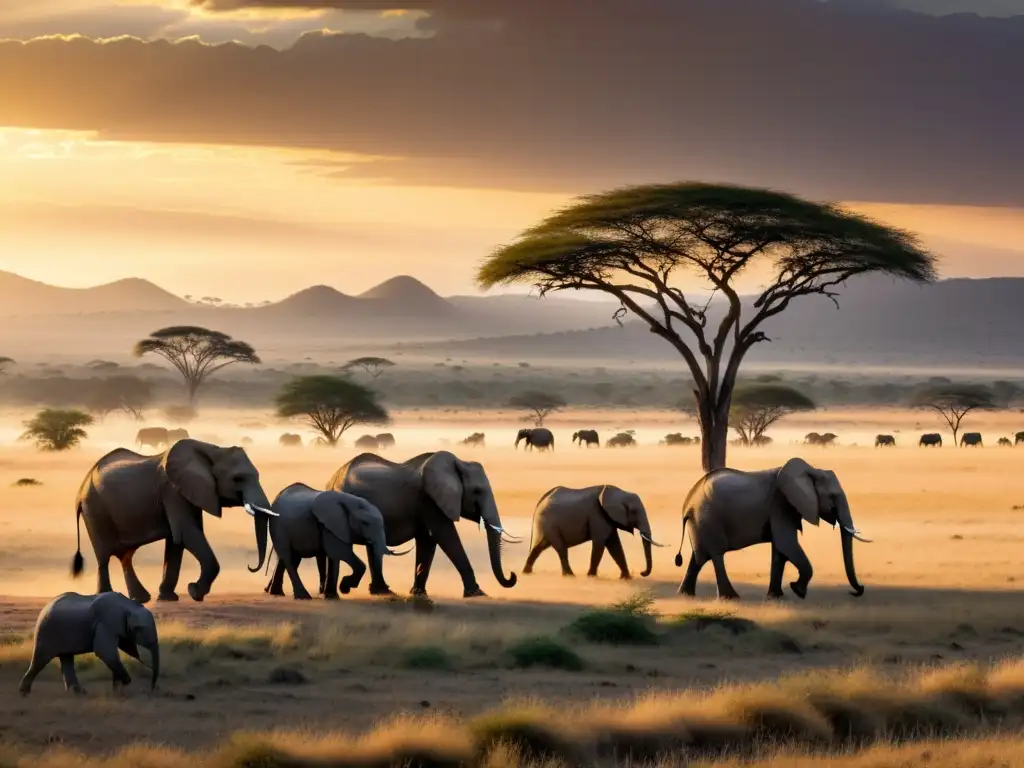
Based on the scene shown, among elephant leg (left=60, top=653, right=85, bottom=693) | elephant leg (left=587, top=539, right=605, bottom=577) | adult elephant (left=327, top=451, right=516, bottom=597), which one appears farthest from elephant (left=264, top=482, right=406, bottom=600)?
elephant leg (left=60, top=653, right=85, bottom=693)

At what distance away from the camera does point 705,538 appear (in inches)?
1065

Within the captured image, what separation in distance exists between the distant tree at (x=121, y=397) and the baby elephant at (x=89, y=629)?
304 ft

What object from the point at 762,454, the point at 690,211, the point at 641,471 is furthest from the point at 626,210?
the point at 762,454

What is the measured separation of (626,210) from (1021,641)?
22123mm

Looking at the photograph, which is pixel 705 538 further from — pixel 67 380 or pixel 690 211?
pixel 67 380

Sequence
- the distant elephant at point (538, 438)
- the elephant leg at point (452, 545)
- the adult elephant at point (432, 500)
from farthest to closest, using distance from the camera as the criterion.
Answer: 1. the distant elephant at point (538, 438)
2. the elephant leg at point (452, 545)
3. the adult elephant at point (432, 500)

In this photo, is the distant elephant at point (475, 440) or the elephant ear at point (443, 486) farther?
the distant elephant at point (475, 440)

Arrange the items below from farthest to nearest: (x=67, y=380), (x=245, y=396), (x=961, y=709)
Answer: (x=245, y=396) < (x=67, y=380) < (x=961, y=709)

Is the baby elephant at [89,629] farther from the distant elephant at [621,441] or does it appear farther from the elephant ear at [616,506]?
the distant elephant at [621,441]

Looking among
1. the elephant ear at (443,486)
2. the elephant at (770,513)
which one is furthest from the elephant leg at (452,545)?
the elephant at (770,513)

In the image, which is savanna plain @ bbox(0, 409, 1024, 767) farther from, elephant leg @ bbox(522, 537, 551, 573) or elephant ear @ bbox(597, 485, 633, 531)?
elephant ear @ bbox(597, 485, 633, 531)

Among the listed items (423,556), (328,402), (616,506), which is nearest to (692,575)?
(616,506)

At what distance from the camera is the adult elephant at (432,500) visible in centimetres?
2672

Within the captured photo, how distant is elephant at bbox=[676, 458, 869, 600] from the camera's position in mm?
26438
